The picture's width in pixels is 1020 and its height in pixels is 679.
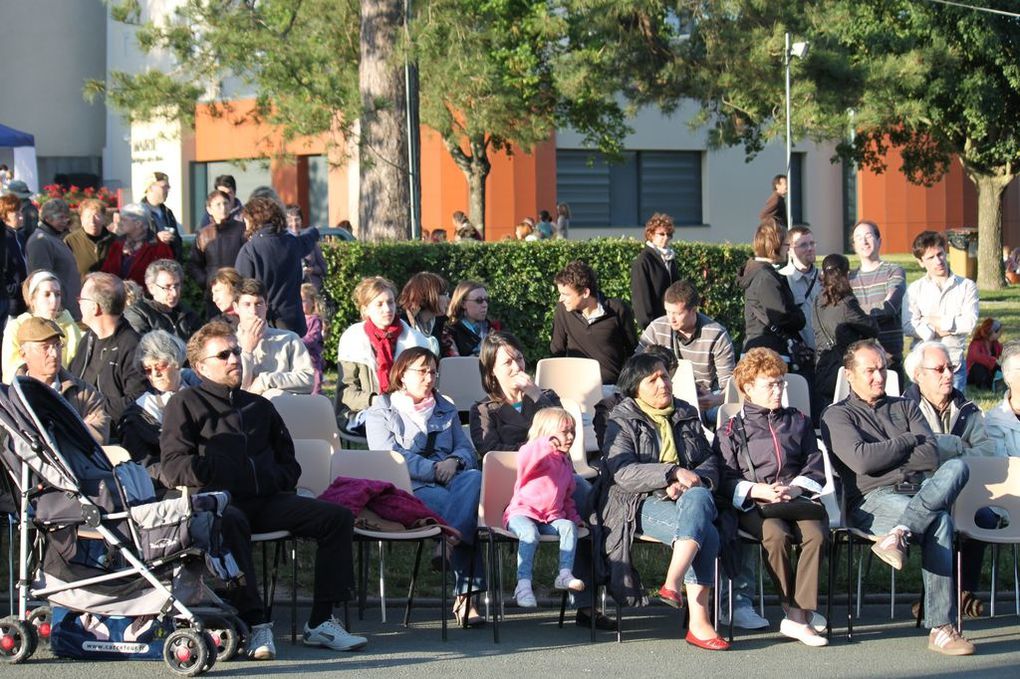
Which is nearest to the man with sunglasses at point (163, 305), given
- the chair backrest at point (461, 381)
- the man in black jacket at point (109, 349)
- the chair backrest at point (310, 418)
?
the man in black jacket at point (109, 349)

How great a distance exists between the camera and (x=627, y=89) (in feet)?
66.6

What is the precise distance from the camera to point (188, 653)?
247 inches

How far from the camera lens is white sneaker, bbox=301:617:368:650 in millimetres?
6863

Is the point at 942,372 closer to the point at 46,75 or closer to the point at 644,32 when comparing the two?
the point at 644,32

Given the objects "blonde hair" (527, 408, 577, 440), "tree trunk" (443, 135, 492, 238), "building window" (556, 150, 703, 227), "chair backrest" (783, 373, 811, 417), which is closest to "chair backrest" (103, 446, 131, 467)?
"blonde hair" (527, 408, 577, 440)

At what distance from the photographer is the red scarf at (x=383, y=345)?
944cm

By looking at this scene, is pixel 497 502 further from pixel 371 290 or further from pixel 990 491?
pixel 990 491

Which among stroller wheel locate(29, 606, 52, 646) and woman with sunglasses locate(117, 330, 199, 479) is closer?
stroller wheel locate(29, 606, 52, 646)

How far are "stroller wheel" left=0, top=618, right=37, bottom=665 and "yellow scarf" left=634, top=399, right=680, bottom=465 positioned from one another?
121 inches

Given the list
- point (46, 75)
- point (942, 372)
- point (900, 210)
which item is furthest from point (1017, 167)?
point (46, 75)

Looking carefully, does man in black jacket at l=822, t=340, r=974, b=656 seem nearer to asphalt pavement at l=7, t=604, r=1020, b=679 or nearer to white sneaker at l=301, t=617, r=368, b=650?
asphalt pavement at l=7, t=604, r=1020, b=679

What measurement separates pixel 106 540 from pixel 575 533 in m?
2.21

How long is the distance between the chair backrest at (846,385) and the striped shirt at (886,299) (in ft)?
1.99

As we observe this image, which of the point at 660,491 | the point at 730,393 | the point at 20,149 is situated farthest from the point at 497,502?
the point at 20,149
